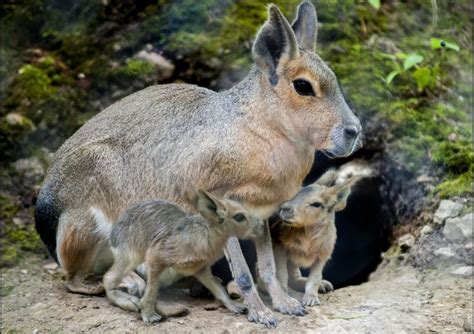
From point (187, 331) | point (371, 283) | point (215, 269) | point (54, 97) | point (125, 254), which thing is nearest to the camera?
point (187, 331)

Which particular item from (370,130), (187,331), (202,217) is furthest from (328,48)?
(187,331)

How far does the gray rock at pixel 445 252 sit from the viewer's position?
266 inches

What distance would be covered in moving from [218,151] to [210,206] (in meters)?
0.68

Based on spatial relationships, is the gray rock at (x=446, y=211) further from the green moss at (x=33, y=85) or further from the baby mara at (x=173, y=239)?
the green moss at (x=33, y=85)

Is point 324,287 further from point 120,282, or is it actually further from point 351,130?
point 120,282

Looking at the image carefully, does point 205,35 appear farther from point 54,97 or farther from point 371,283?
point 371,283

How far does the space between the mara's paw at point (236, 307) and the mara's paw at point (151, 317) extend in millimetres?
579

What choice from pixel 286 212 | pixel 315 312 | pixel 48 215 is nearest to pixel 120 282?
pixel 48 215

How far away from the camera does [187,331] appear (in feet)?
18.4

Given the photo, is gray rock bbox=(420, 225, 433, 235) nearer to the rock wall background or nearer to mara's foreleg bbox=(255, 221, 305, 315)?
the rock wall background

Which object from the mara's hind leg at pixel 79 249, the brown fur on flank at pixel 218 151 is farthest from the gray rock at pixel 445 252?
the mara's hind leg at pixel 79 249

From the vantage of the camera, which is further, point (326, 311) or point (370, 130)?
point (370, 130)

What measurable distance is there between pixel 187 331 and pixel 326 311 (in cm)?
111

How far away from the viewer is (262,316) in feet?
19.0
